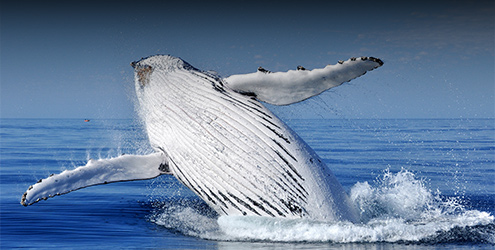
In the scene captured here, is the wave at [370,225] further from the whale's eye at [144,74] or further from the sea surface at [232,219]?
the whale's eye at [144,74]

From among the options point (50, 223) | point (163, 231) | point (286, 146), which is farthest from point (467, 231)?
point (50, 223)

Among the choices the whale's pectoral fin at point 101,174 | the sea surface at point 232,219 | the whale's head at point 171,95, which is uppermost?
the whale's head at point 171,95

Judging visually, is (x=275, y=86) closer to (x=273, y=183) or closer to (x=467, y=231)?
(x=273, y=183)

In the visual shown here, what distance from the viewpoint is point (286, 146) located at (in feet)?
20.2

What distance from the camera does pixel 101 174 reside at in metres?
6.81

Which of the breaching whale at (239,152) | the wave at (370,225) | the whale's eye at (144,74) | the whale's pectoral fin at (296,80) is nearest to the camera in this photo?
the whale's pectoral fin at (296,80)

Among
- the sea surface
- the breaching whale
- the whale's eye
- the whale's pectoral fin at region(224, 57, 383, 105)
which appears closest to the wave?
the sea surface

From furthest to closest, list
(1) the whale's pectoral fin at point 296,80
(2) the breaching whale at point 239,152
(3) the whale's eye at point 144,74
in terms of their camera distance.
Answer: (3) the whale's eye at point 144,74 → (2) the breaching whale at point 239,152 → (1) the whale's pectoral fin at point 296,80

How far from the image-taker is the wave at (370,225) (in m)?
5.88

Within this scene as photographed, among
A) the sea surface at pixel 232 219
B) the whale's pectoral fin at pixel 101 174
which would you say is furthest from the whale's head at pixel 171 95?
the sea surface at pixel 232 219

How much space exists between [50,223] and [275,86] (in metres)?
4.04

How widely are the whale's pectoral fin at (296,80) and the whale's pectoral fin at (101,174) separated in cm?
157

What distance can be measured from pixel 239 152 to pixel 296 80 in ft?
3.61

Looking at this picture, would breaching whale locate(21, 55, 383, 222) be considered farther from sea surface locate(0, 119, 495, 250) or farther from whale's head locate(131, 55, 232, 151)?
sea surface locate(0, 119, 495, 250)
